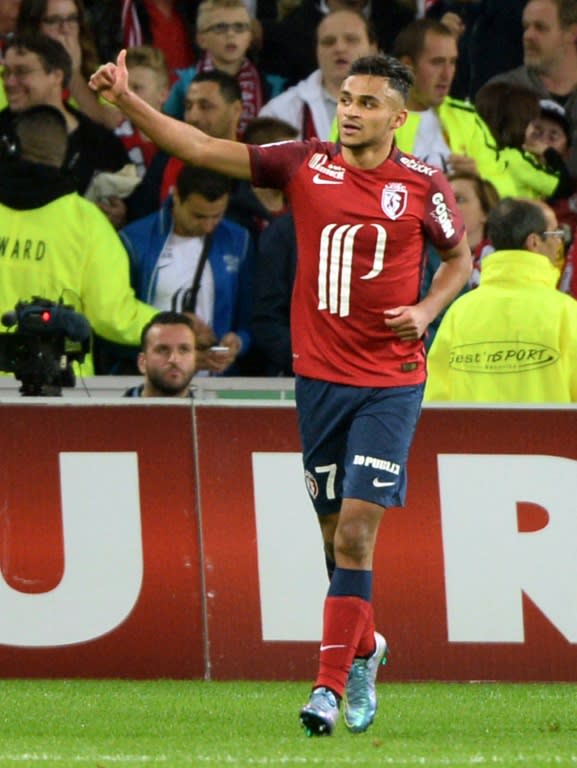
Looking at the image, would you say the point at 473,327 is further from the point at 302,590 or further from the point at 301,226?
the point at 301,226

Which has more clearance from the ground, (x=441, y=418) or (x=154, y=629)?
(x=441, y=418)

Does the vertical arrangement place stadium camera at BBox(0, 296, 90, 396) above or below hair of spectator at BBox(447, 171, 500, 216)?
below

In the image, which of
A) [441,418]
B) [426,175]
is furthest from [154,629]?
[426,175]

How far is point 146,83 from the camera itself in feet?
42.9

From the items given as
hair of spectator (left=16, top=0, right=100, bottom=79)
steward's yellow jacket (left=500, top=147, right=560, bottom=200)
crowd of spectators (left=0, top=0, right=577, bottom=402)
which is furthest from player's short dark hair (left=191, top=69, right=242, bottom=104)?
steward's yellow jacket (left=500, top=147, right=560, bottom=200)

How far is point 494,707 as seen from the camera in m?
8.33

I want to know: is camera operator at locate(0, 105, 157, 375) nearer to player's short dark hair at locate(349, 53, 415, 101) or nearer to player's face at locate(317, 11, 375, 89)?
player's face at locate(317, 11, 375, 89)

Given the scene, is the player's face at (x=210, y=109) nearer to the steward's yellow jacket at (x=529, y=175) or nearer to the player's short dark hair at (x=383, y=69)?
the steward's yellow jacket at (x=529, y=175)

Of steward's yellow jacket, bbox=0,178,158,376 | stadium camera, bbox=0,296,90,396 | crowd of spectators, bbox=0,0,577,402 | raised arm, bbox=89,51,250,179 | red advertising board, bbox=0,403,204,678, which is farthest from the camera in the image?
crowd of spectators, bbox=0,0,577,402

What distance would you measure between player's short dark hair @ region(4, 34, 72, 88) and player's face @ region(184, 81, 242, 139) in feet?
2.62

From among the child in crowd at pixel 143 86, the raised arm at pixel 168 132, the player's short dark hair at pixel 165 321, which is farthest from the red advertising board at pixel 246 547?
the child in crowd at pixel 143 86

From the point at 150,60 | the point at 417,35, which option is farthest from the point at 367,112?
the point at 150,60

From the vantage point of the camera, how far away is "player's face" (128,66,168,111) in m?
13.1

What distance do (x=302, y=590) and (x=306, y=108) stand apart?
452cm
